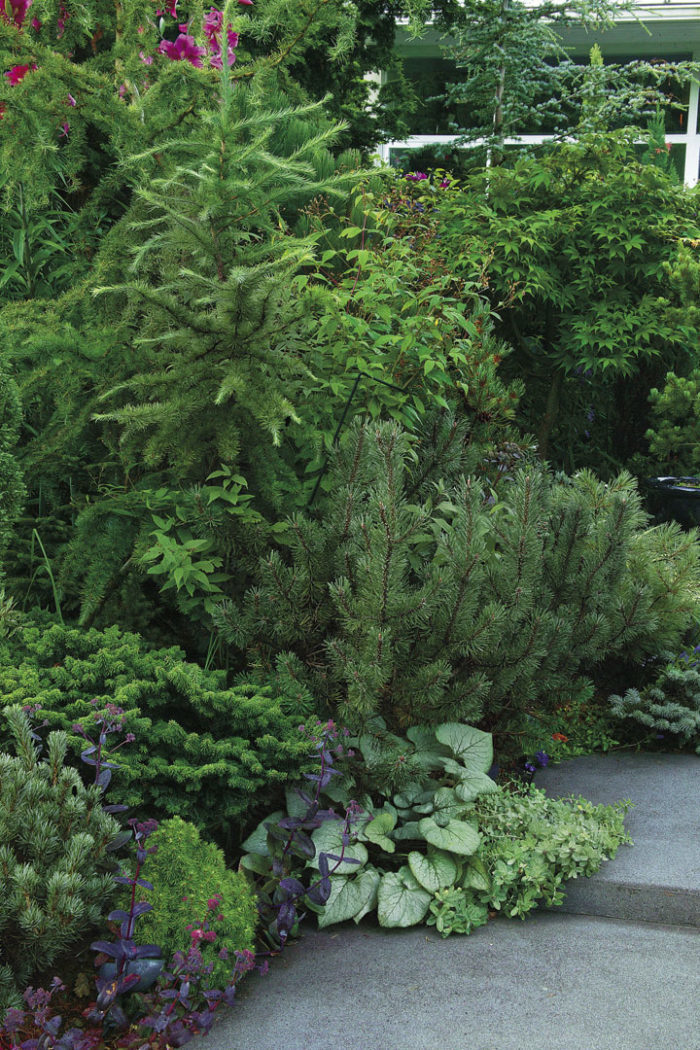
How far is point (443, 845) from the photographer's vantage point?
2855 millimetres

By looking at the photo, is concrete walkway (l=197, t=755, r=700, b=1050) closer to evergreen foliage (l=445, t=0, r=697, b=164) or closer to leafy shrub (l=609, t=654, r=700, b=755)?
leafy shrub (l=609, t=654, r=700, b=755)

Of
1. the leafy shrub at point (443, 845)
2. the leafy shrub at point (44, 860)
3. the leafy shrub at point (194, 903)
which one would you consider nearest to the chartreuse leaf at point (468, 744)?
the leafy shrub at point (443, 845)

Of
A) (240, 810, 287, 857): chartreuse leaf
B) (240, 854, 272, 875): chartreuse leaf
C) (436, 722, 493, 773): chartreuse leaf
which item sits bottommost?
(240, 854, 272, 875): chartreuse leaf

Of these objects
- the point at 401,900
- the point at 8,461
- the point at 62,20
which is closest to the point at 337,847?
the point at 401,900

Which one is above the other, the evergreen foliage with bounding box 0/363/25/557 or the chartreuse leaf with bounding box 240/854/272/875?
the evergreen foliage with bounding box 0/363/25/557

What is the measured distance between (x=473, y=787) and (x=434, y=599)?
2.09 feet

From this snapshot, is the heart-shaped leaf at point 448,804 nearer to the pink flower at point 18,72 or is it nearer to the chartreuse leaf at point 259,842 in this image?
the chartreuse leaf at point 259,842

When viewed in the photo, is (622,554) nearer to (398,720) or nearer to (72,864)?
(398,720)

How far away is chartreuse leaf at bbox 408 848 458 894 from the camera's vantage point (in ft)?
9.34

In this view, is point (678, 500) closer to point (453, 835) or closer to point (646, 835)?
point (646, 835)

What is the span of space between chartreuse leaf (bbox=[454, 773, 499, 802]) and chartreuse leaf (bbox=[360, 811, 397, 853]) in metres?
0.25

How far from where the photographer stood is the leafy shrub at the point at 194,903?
7.88ft

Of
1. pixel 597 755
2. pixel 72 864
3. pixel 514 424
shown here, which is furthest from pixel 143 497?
pixel 514 424

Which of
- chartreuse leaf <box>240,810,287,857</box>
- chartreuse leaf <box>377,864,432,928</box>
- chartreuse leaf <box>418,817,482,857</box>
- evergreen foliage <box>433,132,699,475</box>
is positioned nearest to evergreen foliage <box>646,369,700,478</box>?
evergreen foliage <box>433,132,699,475</box>
